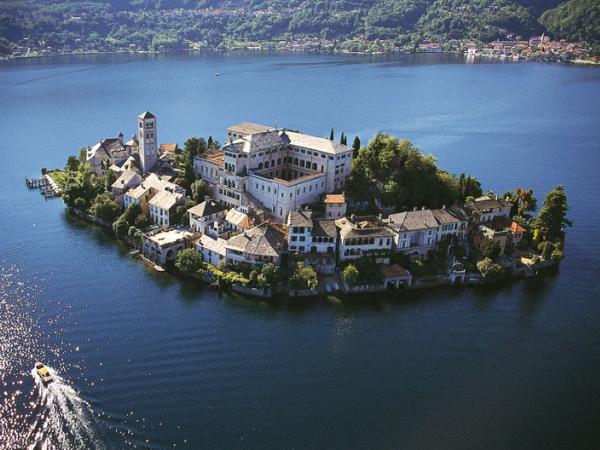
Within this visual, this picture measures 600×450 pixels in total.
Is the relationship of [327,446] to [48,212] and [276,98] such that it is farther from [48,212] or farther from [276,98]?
[276,98]

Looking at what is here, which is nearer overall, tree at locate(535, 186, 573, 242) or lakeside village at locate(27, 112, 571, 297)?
lakeside village at locate(27, 112, 571, 297)

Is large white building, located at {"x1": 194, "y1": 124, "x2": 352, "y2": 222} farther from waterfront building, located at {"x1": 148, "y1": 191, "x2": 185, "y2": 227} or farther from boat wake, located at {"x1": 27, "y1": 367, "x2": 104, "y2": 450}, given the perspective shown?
boat wake, located at {"x1": 27, "y1": 367, "x2": 104, "y2": 450}

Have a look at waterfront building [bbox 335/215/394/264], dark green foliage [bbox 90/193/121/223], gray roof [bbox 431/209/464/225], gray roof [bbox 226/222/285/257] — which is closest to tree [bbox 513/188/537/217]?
gray roof [bbox 431/209/464/225]

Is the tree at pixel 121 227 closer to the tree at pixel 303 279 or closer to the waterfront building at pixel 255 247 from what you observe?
the waterfront building at pixel 255 247

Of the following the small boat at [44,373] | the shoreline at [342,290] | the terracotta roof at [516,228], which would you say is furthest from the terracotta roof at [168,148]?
the terracotta roof at [516,228]

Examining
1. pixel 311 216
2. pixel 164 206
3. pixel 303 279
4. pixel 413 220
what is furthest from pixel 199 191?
pixel 413 220

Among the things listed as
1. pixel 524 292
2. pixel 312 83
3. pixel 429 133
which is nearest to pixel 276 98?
pixel 312 83
